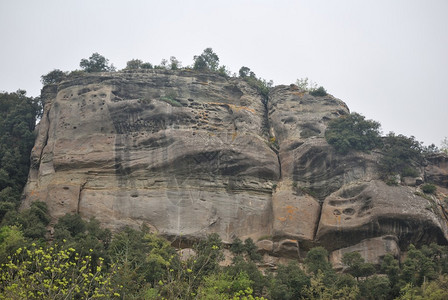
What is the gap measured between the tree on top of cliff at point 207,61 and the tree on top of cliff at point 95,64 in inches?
335

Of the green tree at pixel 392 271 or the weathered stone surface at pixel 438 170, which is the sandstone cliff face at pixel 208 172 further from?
the green tree at pixel 392 271

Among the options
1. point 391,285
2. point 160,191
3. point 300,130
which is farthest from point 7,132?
point 391,285

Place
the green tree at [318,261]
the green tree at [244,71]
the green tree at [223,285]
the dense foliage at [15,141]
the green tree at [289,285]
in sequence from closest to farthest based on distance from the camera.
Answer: the green tree at [223,285]
the green tree at [289,285]
the green tree at [318,261]
the dense foliage at [15,141]
the green tree at [244,71]

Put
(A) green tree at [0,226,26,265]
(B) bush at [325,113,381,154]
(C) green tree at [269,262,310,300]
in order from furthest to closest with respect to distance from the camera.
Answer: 1. (B) bush at [325,113,381,154]
2. (C) green tree at [269,262,310,300]
3. (A) green tree at [0,226,26,265]

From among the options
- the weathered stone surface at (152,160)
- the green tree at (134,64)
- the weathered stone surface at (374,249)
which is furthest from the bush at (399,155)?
the green tree at (134,64)

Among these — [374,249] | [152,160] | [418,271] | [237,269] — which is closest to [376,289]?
[418,271]

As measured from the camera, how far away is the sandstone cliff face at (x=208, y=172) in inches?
1564

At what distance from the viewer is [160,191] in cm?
4172

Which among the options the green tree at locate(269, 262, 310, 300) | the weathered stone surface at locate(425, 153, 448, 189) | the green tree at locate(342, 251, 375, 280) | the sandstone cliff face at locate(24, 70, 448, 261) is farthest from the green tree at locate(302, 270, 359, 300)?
the weathered stone surface at locate(425, 153, 448, 189)

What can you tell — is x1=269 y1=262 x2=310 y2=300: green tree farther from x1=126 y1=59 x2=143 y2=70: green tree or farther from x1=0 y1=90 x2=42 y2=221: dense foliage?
x1=126 y1=59 x2=143 y2=70: green tree

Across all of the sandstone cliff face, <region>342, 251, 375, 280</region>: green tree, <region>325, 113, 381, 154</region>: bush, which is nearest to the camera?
<region>342, 251, 375, 280</region>: green tree

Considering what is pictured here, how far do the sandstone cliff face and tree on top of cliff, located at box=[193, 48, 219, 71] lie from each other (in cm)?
515

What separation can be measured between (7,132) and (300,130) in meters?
26.0

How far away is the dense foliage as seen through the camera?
43.1 meters
